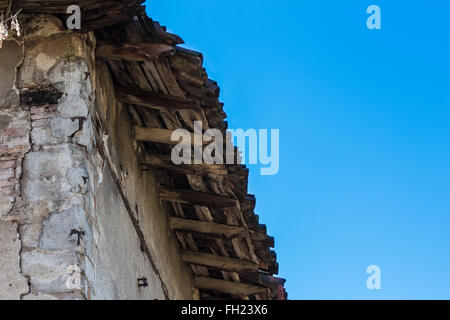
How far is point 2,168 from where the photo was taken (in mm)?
5121

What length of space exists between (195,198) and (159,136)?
941 mm

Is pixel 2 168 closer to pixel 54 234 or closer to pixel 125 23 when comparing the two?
pixel 54 234

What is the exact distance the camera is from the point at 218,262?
27.7 ft

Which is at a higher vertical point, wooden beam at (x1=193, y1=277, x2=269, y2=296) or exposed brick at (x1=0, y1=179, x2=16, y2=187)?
exposed brick at (x1=0, y1=179, x2=16, y2=187)

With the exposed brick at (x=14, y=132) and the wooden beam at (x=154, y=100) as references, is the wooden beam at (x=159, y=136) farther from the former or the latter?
the exposed brick at (x=14, y=132)

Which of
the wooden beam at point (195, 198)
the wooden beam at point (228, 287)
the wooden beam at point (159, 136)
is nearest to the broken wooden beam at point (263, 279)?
the wooden beam at point (228, 287)

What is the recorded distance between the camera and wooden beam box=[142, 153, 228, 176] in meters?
6.78

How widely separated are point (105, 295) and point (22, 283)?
28.2 inches

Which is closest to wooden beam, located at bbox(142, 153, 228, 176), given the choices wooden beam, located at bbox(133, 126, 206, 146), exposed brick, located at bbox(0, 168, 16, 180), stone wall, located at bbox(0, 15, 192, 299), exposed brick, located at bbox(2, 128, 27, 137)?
wooden beam, located at bbox(133, 126, 206, 146)

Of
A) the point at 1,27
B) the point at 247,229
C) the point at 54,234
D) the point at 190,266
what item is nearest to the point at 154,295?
the point at 247,229

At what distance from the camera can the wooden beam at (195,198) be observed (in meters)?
7.28

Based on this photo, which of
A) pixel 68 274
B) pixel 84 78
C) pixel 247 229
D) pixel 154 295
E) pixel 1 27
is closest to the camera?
pixel 68 274

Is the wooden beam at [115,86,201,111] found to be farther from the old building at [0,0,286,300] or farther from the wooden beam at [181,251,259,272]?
the wooden beam at [181,251,259,272]

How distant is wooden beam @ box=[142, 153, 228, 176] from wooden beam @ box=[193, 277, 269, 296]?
7.19 ft
